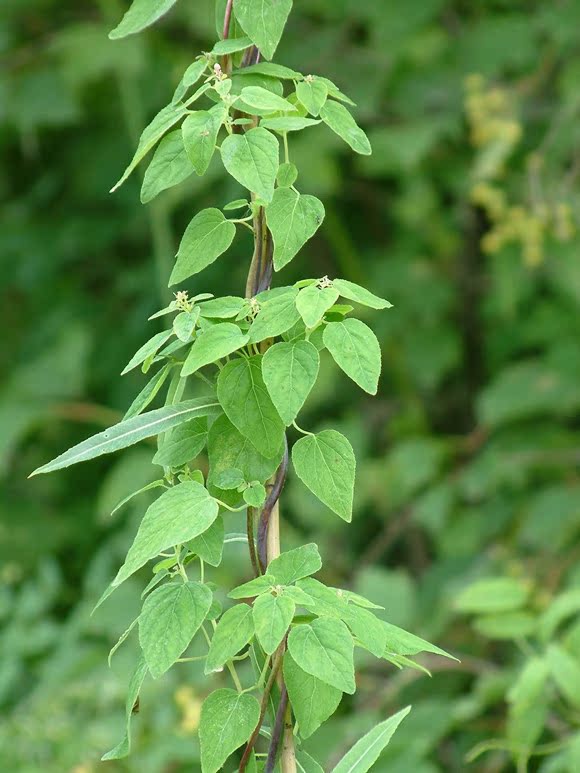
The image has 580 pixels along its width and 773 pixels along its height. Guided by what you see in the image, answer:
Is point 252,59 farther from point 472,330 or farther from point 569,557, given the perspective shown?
point 472,330

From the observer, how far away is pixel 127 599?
75.4 inches

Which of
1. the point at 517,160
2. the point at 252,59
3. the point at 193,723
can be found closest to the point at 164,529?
the point at 252,59

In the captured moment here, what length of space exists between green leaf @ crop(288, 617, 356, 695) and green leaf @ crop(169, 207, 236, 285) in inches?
7.6

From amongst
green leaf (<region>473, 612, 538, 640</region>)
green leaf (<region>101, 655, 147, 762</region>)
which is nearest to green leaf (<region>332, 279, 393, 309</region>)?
green leaf (<region>101, 655, 147, 762</region>)

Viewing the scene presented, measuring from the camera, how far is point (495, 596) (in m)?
1.28

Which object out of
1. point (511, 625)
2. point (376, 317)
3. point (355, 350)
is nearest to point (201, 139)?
point (355, 350)

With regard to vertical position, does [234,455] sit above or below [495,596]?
above

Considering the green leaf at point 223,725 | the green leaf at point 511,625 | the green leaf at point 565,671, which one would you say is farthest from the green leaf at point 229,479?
the green leaf at point 511,625

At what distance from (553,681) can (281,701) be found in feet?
2.34

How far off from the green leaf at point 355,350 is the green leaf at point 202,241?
0.29 feet

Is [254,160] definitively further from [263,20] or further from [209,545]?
[209,545]

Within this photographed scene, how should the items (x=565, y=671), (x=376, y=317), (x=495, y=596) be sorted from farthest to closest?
(x=376, y=317)
(x=495, y=596)
(x=565, y=671)

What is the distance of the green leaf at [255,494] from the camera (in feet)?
1.83

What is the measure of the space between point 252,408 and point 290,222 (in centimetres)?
9
